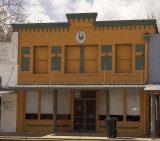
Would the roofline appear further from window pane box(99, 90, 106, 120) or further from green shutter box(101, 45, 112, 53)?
window pane box(99, 90, 106, 120)

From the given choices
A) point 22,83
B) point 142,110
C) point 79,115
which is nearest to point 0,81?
point 22,83

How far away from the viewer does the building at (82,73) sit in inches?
923

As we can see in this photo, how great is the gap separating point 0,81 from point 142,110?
10045mm

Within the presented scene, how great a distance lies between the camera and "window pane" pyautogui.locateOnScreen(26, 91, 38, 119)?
24859 mm

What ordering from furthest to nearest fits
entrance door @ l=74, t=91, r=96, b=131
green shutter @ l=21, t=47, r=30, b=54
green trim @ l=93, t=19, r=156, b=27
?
green shutter @ l=21, t=47, r=30, b=54, entrance door @ l=74, t=91, r=96, b=131, green trim @ l=93, t=19, r=156, b=27

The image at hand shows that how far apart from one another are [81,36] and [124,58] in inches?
129

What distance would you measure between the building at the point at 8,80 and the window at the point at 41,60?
1391 millimetres

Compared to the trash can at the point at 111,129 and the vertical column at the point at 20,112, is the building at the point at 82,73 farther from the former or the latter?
the trash can at the point at 111,129

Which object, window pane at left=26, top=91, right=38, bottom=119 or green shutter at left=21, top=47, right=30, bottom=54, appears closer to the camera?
window pane at left=26, top=91, right=38, bottom=119

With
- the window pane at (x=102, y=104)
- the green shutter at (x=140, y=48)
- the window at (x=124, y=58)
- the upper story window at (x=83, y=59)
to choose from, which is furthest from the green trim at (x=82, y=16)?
the window pane at (x=102, y=104)

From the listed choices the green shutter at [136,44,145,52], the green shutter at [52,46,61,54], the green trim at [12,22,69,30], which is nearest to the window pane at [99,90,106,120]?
the green shutter at [136,44,145,52]

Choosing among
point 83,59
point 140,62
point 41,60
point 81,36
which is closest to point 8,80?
point 41,60

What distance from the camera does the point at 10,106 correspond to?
81.5 ft

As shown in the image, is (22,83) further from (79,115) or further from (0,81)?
(79,115)
